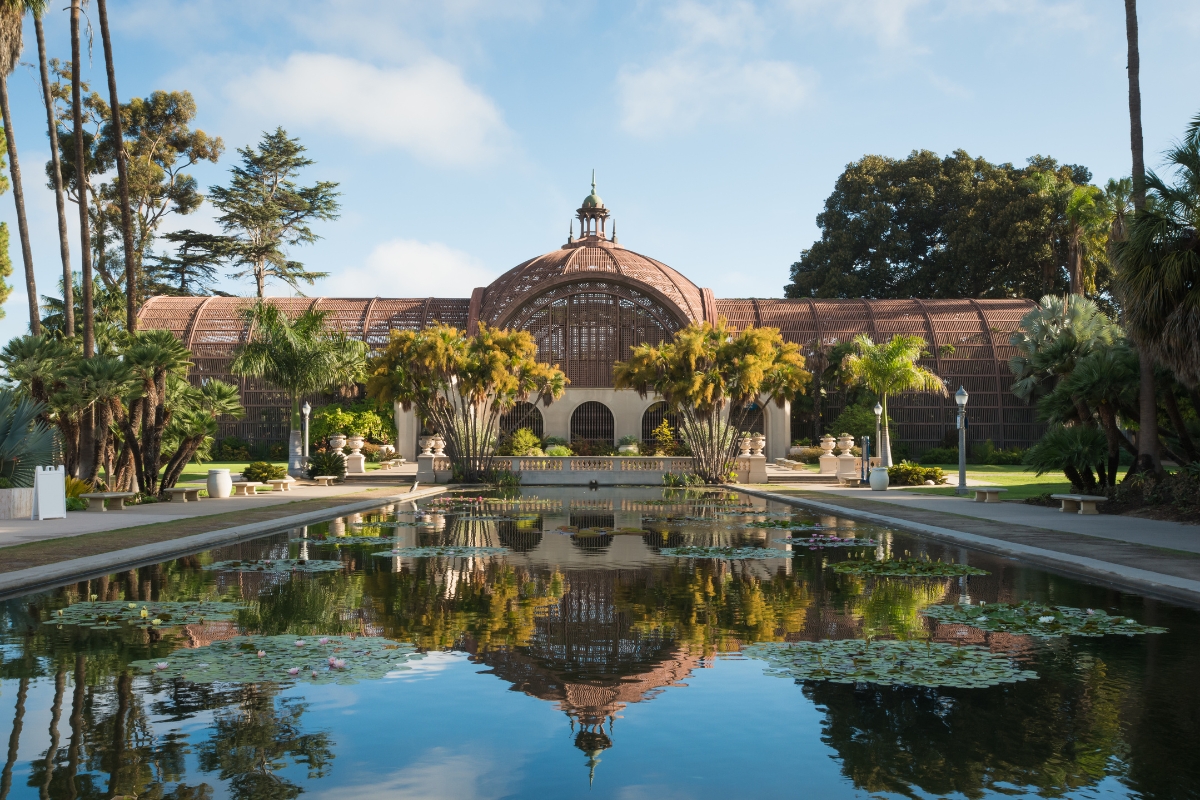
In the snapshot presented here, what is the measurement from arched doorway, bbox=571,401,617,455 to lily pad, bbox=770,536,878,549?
30.0 meters

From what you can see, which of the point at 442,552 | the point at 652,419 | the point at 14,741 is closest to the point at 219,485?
the point at 442,552

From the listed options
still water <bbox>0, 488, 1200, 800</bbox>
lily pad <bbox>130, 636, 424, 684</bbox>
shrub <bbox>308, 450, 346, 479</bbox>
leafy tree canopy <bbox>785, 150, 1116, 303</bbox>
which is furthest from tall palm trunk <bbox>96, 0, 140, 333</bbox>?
leafy tree canopy <bbox>785, 150, 1116, 303</bbox>

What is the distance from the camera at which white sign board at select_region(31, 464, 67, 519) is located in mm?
18500

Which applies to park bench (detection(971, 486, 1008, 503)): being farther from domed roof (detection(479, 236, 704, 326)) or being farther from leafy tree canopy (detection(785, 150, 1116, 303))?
leafy tree canopy (detection(785, 150, 1116, 303))

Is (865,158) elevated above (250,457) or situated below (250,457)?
above

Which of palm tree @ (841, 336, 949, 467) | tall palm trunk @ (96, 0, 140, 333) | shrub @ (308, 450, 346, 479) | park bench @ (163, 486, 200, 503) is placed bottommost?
park bench @ (163, 486, 200, 503)

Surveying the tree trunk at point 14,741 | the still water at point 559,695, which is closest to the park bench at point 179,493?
the still water at point 559,695

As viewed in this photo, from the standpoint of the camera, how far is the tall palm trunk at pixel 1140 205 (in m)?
21.2

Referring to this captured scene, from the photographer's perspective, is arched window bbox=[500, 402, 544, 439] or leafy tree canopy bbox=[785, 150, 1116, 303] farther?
leafy tree canopy bbox=[785, 150, 1116, 303]

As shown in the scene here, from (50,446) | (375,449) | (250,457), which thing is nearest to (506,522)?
(50,446)

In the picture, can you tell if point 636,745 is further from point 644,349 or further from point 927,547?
point 644,349

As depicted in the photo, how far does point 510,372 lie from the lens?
1325 inches

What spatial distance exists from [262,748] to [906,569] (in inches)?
339

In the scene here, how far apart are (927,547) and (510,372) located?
66.7ft
